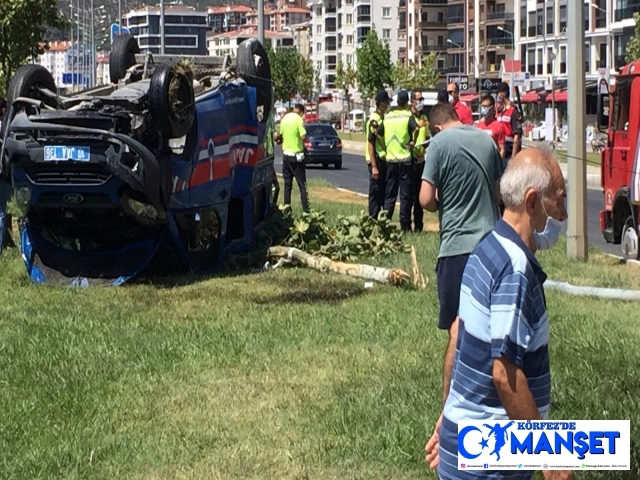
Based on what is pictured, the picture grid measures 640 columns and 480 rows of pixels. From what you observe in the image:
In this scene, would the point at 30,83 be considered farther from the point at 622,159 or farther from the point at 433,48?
the point at 433,48

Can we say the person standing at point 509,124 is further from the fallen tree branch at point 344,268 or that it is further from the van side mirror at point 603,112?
the fallen tree branch at point 344,268

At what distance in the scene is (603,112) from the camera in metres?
16.8

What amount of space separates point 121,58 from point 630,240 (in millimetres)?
6914

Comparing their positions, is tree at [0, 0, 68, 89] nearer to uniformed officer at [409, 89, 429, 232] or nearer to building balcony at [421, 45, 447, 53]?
uniformed officer at [409, 89, 429, 232]

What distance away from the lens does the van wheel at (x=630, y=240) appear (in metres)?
16.1

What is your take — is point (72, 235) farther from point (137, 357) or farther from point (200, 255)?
point (137, 357)

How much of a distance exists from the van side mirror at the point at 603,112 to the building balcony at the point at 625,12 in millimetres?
69172

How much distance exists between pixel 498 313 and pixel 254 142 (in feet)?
36.3

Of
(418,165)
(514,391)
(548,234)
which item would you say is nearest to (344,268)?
(418,165)

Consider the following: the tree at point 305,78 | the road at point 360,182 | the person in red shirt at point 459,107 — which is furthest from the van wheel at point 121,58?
the tree at point 305,78

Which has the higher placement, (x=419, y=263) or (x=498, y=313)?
(x=498, y=313)

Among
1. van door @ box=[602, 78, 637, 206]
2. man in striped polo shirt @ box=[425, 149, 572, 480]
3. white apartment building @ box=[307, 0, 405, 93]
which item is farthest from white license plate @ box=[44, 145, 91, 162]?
white apartment building @ box=[307, 0, 405, 93]

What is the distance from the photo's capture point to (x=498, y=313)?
13.8 ft

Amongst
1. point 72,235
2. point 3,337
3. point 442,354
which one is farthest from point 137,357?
point 72,235
